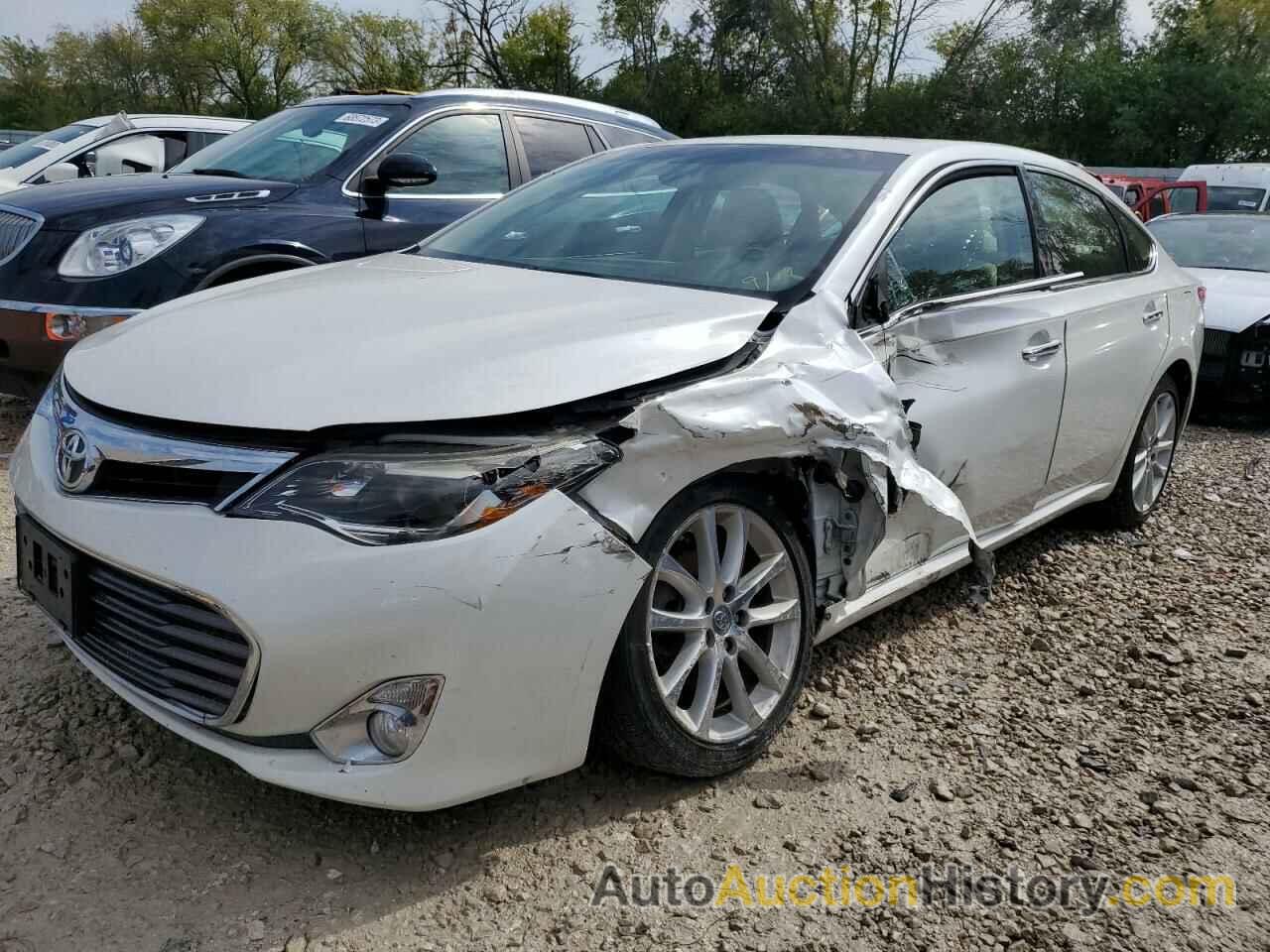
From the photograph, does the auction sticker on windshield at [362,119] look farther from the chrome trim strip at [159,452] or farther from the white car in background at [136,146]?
the white car in background at [136,146]

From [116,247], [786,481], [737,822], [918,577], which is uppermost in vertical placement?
[116,247]

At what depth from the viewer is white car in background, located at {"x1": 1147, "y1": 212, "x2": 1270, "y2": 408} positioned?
7254 millimetres

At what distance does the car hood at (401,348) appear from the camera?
212cm

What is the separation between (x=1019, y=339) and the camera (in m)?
3.42

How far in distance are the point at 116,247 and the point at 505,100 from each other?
2.34 metres

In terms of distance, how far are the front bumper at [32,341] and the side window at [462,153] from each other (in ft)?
5.35

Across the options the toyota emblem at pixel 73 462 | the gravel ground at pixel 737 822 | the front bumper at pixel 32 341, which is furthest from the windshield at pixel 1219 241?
the toyota emblem at pixel 73 462

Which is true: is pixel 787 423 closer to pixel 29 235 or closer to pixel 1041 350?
pixel 1041 350

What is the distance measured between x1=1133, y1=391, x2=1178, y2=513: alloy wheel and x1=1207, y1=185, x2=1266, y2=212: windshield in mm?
10656

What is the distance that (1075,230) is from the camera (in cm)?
401

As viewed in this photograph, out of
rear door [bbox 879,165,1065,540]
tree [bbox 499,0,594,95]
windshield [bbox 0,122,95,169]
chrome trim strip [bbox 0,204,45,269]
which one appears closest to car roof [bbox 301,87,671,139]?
chrome trim strip [bbox 0,204,45,269]

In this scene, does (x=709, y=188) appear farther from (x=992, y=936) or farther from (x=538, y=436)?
(x=992, y=936)

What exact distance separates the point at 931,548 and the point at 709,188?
1.32 m

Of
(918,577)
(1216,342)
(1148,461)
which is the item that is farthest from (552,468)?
(1216,342)
